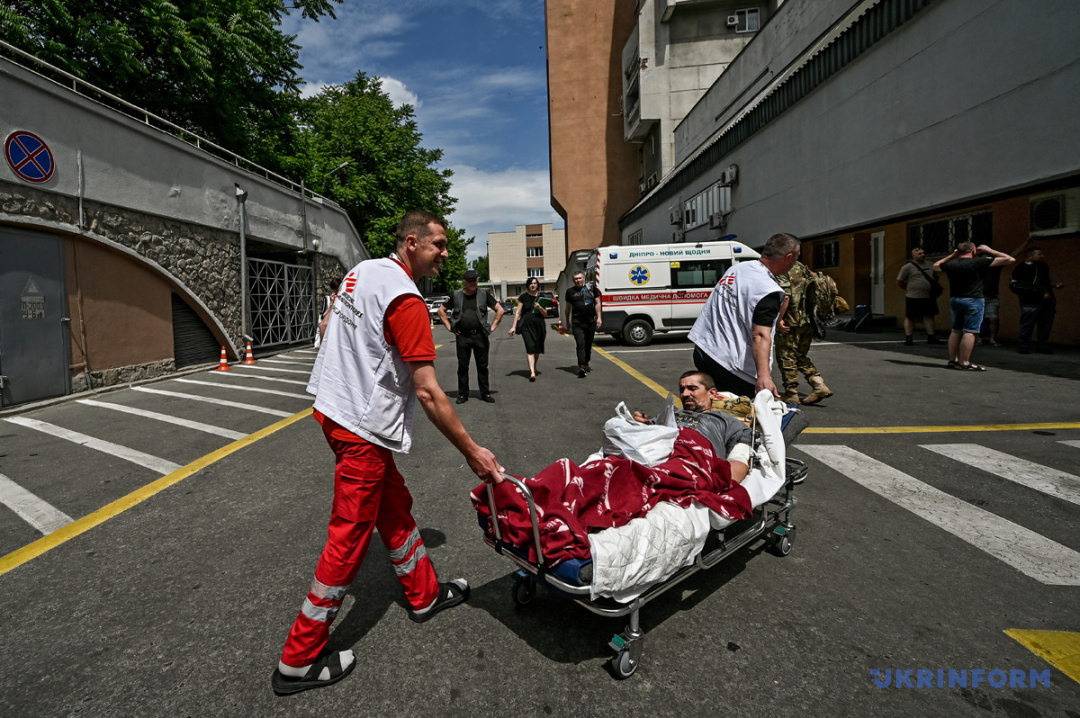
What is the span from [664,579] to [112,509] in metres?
3.99

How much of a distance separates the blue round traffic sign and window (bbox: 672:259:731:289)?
41.6 ft

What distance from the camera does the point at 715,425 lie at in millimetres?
3164

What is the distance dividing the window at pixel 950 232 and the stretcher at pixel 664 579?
12.7 metres

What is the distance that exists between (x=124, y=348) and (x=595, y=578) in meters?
11.1

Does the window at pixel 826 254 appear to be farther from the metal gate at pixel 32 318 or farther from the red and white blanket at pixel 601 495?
the metal gate at pixel 32 318

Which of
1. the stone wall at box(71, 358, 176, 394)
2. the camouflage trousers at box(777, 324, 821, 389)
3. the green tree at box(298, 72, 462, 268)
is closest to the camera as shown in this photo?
the camouflage trousers at box(777, 324, 821, 389)

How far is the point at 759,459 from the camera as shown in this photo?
3.07 metres

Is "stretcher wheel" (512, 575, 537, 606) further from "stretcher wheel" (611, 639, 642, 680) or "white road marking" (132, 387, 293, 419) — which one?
"white road marking" (132, 387, 293, 419)

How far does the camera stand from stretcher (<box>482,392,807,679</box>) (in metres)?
2.17

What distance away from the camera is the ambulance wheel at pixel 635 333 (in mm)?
15352

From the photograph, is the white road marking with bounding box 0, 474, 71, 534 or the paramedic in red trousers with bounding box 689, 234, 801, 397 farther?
the white road marking with bounding box 0, 474, 71, 534

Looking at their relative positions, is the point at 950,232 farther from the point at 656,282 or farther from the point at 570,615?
the point at 570,615

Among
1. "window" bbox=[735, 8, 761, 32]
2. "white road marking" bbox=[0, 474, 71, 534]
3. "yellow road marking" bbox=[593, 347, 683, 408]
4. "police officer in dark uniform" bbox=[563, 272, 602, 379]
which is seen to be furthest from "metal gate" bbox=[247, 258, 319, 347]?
"window" bbox=[735, 8, 761, 32]

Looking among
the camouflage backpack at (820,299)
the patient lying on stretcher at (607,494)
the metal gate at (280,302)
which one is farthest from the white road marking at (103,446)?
the metal gate at (280,302)
